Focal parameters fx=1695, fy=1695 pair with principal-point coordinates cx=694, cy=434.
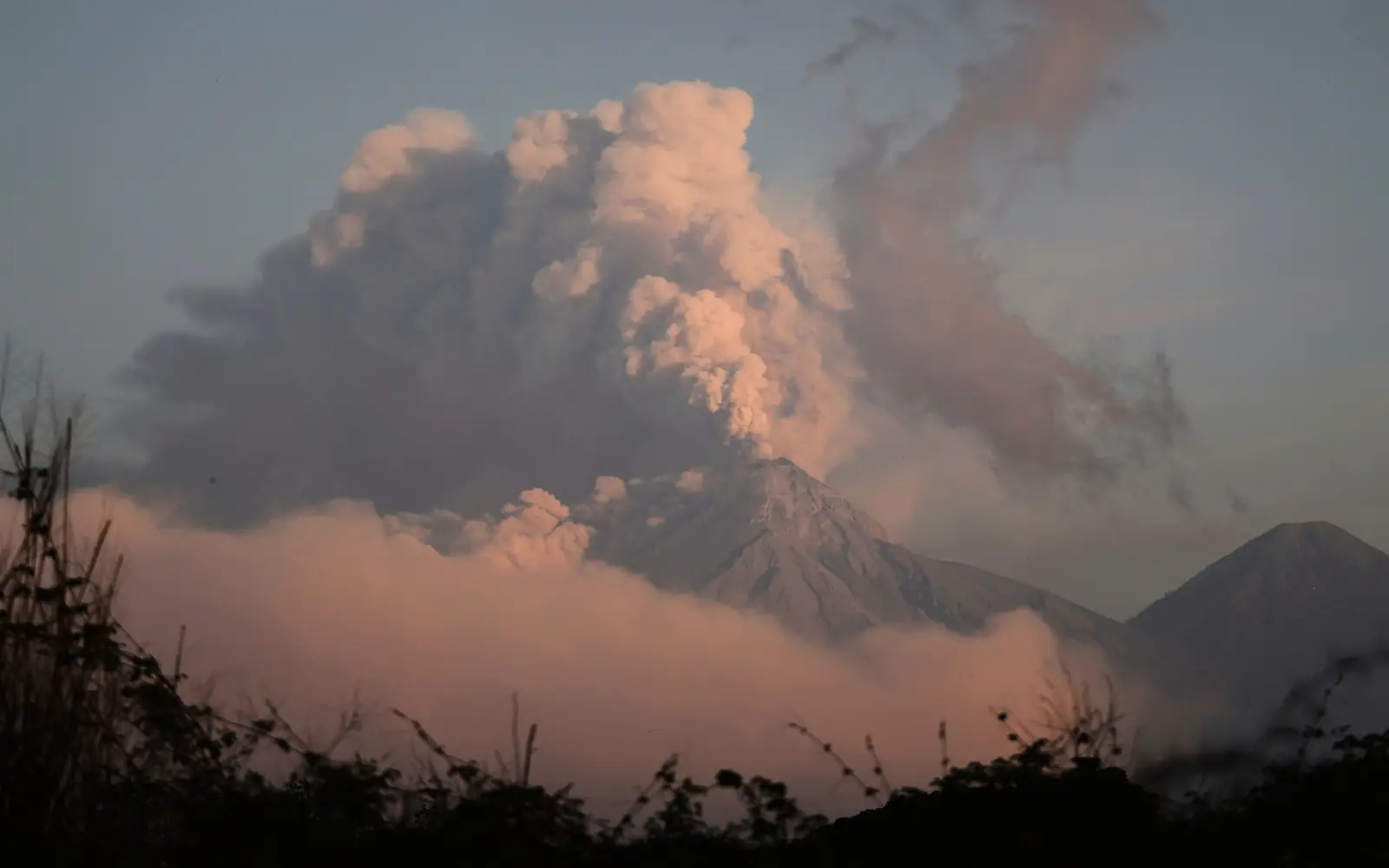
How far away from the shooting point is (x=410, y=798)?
884 centimetres

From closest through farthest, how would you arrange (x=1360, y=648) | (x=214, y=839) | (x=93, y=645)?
(x=93, y=645) < (x=214, y=839) < (x=1360, y=648)

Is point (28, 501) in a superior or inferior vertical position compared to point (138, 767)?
superior

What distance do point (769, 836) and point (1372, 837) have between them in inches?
120

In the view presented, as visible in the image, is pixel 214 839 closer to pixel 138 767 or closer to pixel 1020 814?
pixel 138 767

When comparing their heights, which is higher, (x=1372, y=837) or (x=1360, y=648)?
(x=1360, y=648)

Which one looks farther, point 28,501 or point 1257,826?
point 1257,826

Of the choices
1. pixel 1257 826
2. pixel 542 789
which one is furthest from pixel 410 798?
pixel 1257 826

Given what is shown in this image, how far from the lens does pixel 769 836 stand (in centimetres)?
899

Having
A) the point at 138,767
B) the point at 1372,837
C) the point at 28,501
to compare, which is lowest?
the point at 1372,837

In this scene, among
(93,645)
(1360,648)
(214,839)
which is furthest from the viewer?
(1360,648)

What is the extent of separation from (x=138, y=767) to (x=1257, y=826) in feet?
18.9

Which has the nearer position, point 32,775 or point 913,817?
point 32,775

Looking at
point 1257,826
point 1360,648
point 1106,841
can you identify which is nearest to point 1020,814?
point 1106,841

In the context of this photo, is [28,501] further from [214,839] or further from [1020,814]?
[1020,814]
